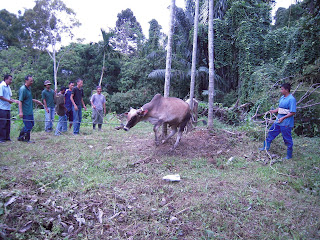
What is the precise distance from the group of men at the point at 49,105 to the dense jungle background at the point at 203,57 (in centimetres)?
624

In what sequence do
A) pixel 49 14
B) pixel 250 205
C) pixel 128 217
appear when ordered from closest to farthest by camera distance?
1. pixel 128 217
2. pixel 250 205
3. pixel 49 14

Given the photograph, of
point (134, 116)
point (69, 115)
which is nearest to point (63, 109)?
point (69, 115)

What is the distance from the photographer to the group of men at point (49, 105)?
624cm

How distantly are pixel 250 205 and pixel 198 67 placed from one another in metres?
15.4

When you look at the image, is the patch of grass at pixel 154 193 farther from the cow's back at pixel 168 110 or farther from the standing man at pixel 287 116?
the cow's back at pixel 168 110

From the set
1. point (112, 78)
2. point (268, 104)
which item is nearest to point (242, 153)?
point (268, 104)

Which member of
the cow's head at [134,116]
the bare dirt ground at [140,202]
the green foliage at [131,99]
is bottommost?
the bare dirt ground at [140,202]

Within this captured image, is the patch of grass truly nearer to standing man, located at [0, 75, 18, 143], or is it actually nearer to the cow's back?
standing man, located at [0, 75, 18, 143]

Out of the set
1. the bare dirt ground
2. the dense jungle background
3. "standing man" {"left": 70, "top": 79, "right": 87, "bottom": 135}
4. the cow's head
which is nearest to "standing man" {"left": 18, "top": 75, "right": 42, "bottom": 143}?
the bare dirt ground

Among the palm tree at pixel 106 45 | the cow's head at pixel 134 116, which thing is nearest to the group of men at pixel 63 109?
the cow's head at pixel 134 116

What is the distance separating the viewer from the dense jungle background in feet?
34.4

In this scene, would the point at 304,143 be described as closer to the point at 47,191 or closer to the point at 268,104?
the point at 268,104

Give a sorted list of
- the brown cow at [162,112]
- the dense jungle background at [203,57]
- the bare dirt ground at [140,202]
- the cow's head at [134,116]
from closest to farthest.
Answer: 1. the bare dirt ground at [140,202]
2. the cow's head at [134,116]
3. the brown cow at [162,112]
4. the dense jungle background at [203,57]

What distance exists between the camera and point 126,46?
27.8 meters
